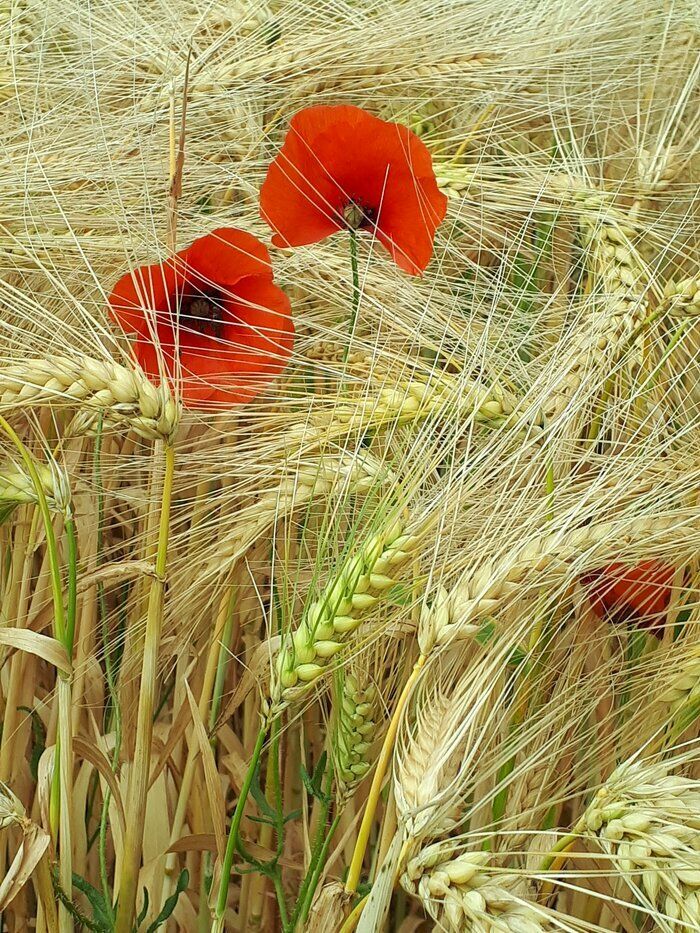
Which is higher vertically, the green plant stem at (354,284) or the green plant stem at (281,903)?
the green plant stem at (354,284)

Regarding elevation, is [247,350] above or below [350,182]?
below

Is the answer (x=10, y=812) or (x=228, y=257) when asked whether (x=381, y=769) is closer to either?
(x=10, y=812)

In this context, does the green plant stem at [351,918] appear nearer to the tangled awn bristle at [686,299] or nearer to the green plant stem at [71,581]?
the green plant stem at [71,581]

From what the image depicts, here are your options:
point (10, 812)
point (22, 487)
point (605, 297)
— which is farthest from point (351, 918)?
point (605, 297)

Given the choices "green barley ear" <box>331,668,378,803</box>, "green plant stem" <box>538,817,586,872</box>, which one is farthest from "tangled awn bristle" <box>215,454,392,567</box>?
"green plant stem" <box>538,817,586,872</box>

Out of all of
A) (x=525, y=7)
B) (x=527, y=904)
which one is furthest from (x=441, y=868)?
(x=525, y=7)

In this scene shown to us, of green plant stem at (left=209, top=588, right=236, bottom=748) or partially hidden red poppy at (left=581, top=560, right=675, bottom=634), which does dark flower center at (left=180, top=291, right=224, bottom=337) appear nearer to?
green plant stem at (left=209, top=588, right=236, bottom=748)

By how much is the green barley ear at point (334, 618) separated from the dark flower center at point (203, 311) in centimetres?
26

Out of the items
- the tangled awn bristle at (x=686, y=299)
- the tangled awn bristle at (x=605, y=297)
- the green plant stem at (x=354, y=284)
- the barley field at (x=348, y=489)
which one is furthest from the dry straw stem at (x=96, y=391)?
the tangled awn bristle at (x=686, y=299)

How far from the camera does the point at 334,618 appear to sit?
20.1 inches

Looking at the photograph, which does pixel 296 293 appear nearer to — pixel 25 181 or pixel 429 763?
pixel 25 181

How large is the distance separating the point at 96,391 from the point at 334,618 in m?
0.19

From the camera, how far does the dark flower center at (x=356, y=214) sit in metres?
0.72

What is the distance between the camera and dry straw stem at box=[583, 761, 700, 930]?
435 millimetres
